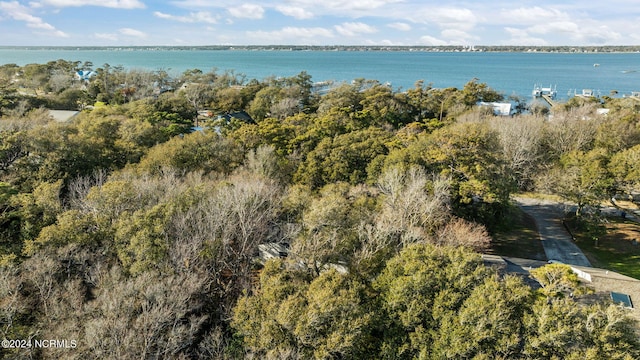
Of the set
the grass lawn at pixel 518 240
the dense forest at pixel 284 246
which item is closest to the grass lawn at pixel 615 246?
the dense forest at pixel 284 246

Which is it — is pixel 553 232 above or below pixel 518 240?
above

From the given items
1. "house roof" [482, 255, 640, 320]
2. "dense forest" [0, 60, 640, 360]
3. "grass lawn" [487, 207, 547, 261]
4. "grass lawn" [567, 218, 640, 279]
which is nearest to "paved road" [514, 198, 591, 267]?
"grass lawn" [487, 207, 547, 261]

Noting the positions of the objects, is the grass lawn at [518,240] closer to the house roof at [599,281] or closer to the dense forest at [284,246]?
the dense forest at [284,246]

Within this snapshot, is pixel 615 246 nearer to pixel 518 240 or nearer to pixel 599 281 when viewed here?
pixel 518 240

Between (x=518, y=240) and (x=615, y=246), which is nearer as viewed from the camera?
(x=615, y=246)

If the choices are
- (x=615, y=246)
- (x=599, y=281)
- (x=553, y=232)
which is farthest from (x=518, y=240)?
(x=599, y=281)
